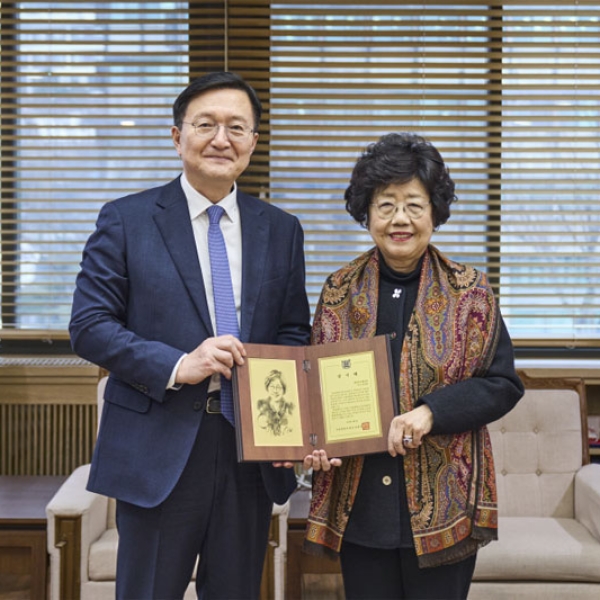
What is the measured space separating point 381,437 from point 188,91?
85cm

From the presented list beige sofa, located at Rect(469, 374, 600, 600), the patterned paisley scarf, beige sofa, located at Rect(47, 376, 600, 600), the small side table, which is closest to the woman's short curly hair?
the patterned paisley scarf

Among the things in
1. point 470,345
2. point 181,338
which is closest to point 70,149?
point 181,338

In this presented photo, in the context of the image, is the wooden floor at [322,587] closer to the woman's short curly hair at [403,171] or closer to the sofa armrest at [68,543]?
the sofa armrest at [68,543]

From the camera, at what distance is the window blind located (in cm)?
396

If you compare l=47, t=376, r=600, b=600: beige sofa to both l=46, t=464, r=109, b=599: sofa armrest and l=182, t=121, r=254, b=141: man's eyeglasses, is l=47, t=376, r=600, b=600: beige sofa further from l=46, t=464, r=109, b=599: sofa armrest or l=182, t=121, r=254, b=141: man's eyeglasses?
l=182, t=121, r=254, b=141: man's eyeglasses

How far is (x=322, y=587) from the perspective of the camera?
3643 millimetres

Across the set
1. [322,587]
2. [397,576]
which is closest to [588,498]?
[322,587]

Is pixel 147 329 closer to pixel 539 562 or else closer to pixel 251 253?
pixel 251 253

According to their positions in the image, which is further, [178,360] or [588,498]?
[588,498]

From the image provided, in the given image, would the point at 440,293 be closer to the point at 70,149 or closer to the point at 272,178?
the point at 272,178

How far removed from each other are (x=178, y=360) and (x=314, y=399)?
1.02 feet

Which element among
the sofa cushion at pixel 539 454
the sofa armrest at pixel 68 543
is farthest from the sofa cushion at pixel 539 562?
the sofa armrest at pixel 68 543

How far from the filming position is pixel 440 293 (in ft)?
6.17

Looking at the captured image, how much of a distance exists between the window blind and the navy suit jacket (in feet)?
7.01
